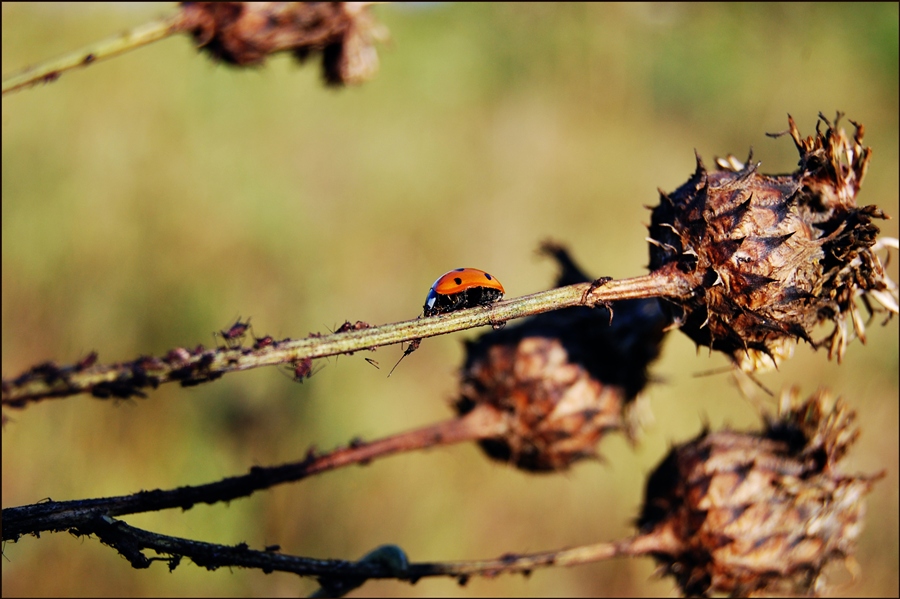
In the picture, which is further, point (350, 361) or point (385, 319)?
point (385, 319)

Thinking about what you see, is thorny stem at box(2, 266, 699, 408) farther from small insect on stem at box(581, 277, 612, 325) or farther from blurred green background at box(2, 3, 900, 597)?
blurred green background at box(2, 3, 900, 597)

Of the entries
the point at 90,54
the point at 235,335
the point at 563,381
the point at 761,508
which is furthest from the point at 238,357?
the point at 761,508

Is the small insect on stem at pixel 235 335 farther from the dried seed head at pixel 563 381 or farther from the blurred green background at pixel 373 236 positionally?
the blurred green background at pixel 373 236

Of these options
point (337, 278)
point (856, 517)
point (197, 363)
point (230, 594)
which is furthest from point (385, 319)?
point (197, 363)

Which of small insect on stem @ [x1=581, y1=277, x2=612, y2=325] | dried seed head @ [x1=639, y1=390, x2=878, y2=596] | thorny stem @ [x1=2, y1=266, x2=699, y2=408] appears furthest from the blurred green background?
thorny stem @ [x1=2, y1=266, x2=699, y2=408]

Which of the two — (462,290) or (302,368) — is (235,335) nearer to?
(302,368)

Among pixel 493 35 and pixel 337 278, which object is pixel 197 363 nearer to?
pixel 337 278
